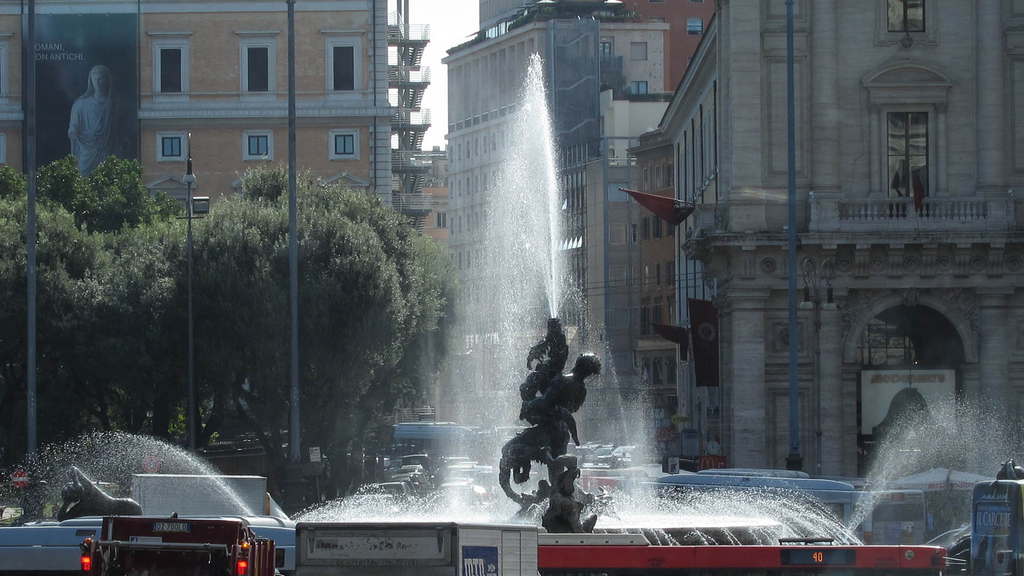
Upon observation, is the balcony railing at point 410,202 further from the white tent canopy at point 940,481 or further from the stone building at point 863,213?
the white tent canopy at point 940,481

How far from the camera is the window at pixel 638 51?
131 metres

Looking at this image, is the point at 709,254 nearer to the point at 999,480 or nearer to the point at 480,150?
the point at 999,480

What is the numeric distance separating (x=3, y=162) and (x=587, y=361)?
55.1 m

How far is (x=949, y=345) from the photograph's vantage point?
46.5 m

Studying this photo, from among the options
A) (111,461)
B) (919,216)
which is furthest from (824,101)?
(111,461)

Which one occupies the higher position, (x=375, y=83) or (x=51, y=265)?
(x=375, y=83)

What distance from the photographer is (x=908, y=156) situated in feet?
152

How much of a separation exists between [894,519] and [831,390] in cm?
1317

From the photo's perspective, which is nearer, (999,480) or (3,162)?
(999,480)

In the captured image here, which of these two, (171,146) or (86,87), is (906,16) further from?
(86,87)

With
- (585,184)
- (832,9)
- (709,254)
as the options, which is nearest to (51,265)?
(709,254)

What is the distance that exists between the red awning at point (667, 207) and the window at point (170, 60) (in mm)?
29948

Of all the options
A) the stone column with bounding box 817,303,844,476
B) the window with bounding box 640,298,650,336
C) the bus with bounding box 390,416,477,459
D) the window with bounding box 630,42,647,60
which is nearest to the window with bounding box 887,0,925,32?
the stone column with bounding box 817,303,844,476

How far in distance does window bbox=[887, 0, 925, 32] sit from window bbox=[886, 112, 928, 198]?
93.5 inches
